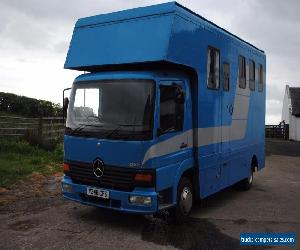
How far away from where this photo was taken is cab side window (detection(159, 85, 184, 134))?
8.01 meters

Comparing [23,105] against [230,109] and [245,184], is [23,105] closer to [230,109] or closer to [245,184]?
[245,184]

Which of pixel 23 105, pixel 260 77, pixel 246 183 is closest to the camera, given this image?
pixel 246 183

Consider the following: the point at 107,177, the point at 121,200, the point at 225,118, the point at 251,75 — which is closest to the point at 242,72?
the point at 251,75

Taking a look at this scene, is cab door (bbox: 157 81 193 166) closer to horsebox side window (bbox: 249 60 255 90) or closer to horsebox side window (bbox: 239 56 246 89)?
horsebox side window (bbox: 239 56 246 89)

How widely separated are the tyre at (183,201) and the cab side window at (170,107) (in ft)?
3.62

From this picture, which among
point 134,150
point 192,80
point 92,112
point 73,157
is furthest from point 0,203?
point 192,80

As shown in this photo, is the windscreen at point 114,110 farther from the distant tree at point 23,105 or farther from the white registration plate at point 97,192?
the distant tree at point 23,105

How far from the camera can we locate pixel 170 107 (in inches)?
322

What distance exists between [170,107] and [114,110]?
0.98m

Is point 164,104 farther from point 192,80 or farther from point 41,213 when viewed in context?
point 41,213

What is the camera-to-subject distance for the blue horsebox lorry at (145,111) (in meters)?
7.81

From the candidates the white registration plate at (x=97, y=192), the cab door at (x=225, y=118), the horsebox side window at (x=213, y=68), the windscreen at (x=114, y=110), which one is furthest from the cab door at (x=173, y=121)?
the cab door at (x=225, y=118)

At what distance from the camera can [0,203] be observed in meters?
10.0

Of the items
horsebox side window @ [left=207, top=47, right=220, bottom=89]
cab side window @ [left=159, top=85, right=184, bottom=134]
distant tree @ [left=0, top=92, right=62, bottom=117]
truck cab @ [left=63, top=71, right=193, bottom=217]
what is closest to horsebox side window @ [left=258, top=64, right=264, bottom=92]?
horsebox side window @ [left=207, top=47, right=220, bottom=89]
